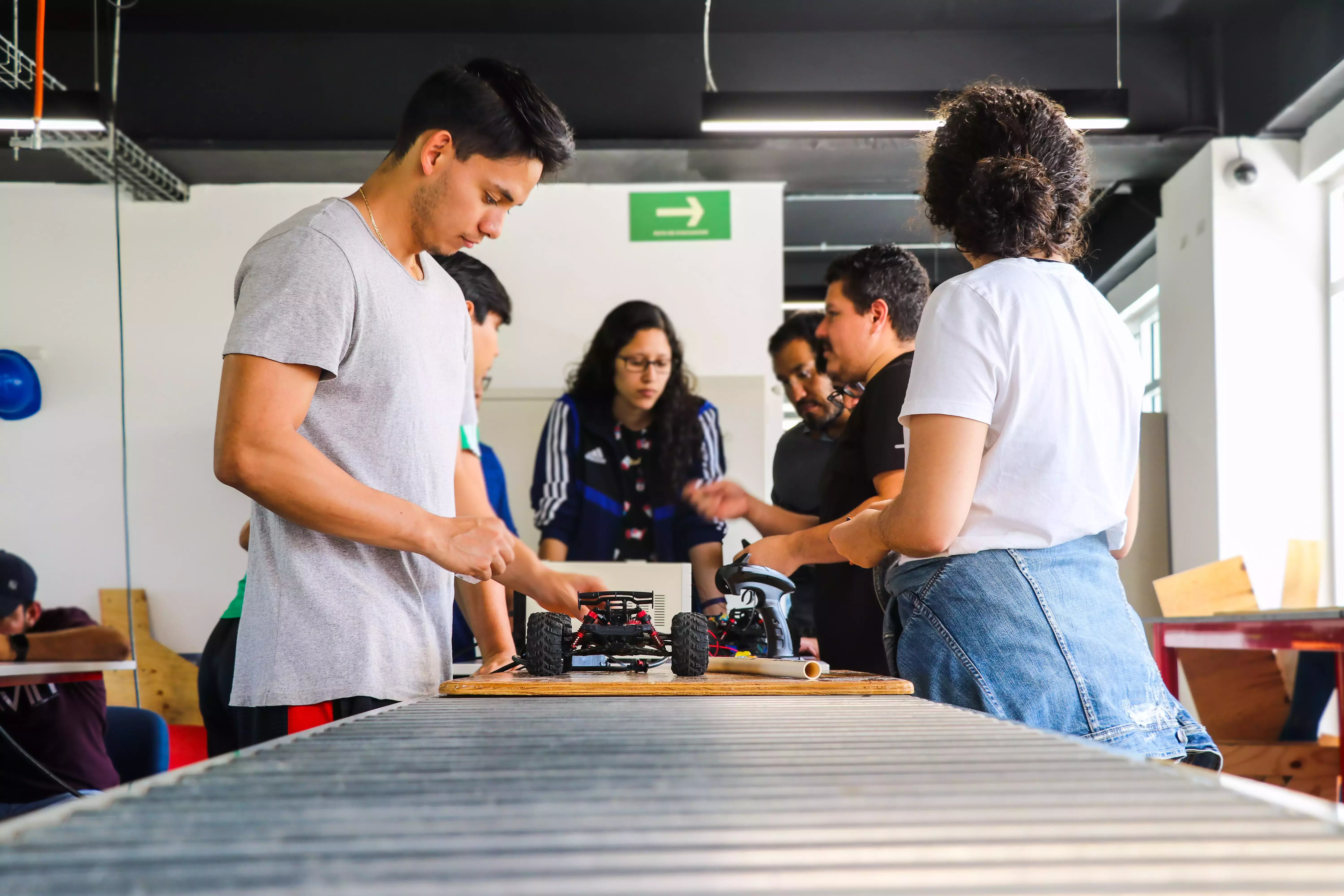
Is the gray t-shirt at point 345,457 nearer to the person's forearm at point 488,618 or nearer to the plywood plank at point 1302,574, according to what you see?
the person's forearm at point 488,618

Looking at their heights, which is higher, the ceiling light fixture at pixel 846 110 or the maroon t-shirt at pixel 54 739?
the ceiling light fixture at pixel 846 110

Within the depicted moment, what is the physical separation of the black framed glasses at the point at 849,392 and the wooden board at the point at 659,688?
1.05 metres

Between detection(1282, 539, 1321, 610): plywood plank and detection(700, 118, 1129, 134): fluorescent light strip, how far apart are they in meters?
1.96

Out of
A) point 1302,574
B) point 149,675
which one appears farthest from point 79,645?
point 1302,574

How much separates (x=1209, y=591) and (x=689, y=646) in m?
3.60

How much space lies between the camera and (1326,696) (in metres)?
3.77

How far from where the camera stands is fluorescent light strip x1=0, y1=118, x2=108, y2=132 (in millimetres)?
3797

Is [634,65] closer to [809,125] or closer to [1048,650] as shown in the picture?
[809,125]

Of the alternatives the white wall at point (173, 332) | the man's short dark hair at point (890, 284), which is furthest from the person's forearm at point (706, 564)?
the white wall at point (173, 332)

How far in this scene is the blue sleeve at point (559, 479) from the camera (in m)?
3.50

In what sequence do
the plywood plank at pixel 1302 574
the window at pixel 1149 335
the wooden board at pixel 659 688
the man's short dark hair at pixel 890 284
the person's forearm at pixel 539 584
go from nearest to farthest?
the wooden board at pixel 659 688 < the person's forearm at pixel 539 584 < the man's short dark hair at pixel 890 284 < the plywood plank at pixel 1302 574 < the window at pixel 1149 335

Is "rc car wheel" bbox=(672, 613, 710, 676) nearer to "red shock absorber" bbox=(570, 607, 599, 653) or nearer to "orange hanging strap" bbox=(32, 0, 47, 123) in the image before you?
"red shock absorber" bbox=(570, 607, 599, 653)

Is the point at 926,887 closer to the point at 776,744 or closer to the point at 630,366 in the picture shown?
the point at 776,744

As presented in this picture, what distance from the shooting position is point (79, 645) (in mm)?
3002
